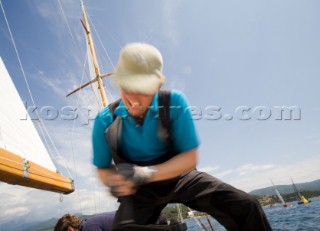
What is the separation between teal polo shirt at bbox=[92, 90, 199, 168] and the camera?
1.77 m

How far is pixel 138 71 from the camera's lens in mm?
1578

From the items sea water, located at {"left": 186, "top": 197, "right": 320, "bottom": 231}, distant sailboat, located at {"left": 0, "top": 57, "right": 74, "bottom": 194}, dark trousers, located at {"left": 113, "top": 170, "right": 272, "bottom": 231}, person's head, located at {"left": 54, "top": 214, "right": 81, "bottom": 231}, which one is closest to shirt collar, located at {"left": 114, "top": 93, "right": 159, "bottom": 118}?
dark trousers, located at {"left": 113, "top": 170, "right": 272, "bottom": 231}

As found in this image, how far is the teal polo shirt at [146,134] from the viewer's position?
69.7 inches

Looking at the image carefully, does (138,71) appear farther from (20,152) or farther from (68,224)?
(20,152)

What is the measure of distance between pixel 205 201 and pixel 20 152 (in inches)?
187

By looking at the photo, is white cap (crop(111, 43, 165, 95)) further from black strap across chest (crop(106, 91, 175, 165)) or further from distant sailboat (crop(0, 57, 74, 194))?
distant sailboat (crop(0, 57, 74, 194))

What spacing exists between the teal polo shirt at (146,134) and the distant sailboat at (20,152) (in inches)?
81.8

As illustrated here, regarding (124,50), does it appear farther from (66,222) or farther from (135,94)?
(66,222)

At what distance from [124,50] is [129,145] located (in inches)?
27.9

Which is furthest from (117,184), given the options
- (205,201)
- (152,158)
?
(205,201)

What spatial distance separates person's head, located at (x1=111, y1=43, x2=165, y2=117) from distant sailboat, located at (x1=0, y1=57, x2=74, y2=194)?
253 centimetres

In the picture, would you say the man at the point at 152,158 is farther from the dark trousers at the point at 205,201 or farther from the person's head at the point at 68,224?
the person's head at the point at 68,224

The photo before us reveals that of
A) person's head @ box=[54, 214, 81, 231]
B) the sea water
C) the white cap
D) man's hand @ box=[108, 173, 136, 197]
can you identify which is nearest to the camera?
the white cap

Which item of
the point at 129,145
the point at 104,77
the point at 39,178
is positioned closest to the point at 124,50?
→ the point at 129,145
